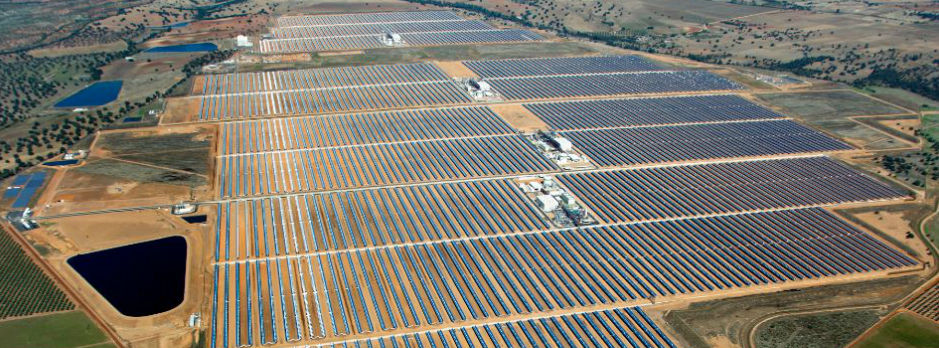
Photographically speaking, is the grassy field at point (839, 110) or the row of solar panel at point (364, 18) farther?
the row of solar panel at point (364, 18)

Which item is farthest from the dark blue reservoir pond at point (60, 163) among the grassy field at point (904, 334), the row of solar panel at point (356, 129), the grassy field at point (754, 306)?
the grassy field at point (904, 334)

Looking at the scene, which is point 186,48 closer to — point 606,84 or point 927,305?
point 606,84

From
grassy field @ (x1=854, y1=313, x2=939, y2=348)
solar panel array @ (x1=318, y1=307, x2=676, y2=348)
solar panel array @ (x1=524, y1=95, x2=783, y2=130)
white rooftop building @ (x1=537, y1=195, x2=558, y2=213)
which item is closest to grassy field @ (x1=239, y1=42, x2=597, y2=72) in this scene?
solar panel array @ (x1=524, y1=95, x2=783, y2=130)

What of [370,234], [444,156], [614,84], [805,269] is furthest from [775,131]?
[370,234]

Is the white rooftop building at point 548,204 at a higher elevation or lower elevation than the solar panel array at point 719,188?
lower

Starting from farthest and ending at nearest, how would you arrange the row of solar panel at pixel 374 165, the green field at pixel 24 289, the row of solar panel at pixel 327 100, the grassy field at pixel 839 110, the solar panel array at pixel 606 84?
the solar panel array at pixel 606 84, the row of solar panel at pixel 327 100, the grassy field at pixel 839 110, the row of solar panel at pixel 374 165, the green field at pixel 24 289

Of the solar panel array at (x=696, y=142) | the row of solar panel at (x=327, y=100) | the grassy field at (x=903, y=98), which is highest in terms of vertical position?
Answer: the grassy field at (x=903, y=98)

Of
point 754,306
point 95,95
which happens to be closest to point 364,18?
point 95,95

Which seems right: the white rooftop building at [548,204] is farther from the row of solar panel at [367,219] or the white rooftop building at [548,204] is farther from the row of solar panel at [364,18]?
the row of solar panel at [364,18]
